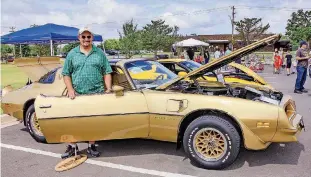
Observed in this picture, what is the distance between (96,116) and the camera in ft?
12.8

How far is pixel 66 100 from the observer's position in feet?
13.1

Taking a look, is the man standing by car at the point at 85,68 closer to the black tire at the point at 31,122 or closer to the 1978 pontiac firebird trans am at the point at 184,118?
the 1978 pontiac firebird trans am at the point at 184,118

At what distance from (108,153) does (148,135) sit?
79 centimetres

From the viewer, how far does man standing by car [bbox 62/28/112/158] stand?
4.07 m

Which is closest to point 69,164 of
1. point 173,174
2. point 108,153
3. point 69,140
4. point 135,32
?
point 69,140

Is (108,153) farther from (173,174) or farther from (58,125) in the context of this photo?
(173,174)

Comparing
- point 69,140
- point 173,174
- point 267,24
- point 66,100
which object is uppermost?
point 267,24

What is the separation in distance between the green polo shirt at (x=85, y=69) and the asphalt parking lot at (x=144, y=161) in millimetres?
970

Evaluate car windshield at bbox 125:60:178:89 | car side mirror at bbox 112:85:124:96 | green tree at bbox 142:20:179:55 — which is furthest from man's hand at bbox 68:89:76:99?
green tree at bbox 142:20:179:55

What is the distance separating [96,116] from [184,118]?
3.51 feet

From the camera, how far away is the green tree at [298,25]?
168ft

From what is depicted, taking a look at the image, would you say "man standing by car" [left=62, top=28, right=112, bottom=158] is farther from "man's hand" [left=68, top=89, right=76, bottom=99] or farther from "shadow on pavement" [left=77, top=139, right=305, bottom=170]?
"shadow on pavement" [left=77, top=139, right=305, bottom=170]

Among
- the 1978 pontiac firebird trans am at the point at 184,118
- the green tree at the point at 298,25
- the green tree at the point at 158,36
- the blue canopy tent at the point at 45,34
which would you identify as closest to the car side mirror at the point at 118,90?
the 1978 pontiac firebird trans am at the point at 184,118

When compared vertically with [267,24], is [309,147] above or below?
below
